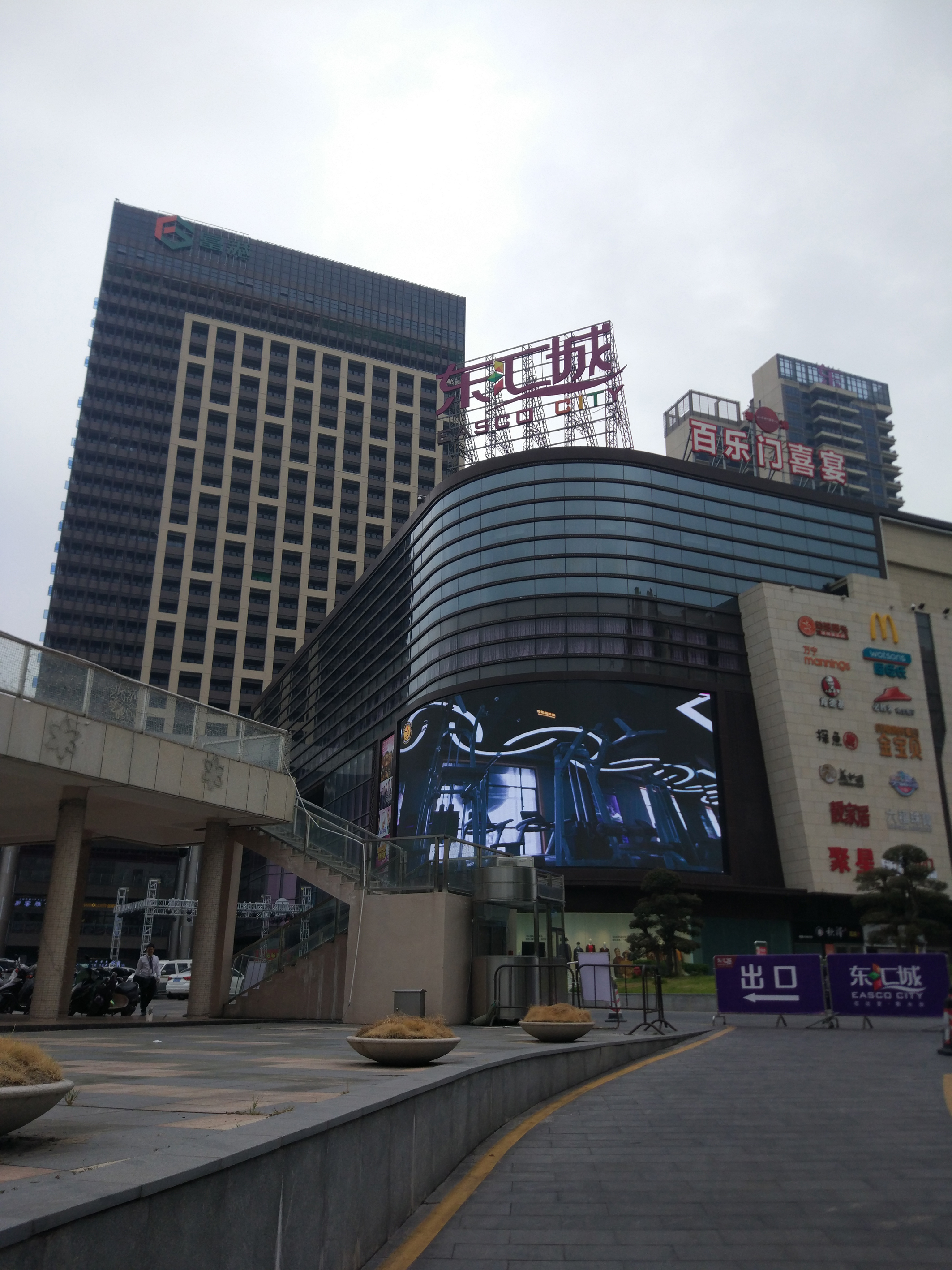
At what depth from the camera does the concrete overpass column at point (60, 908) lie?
22.2 metres

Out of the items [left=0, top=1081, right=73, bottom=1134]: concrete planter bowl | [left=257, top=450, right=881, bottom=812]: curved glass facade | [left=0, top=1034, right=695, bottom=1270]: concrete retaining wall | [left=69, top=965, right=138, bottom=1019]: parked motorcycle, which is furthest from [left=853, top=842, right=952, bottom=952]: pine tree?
[left=0, top=1081, right=73, bottom=1134]: concrete planter bowl

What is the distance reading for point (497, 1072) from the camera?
963 centimetres

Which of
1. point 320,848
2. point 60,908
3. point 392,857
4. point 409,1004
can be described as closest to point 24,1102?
point 409,1004

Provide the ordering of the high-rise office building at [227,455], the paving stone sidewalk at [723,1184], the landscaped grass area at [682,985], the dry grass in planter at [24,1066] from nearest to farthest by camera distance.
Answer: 1. the dry grass in planter at [24,1066]
2. the paving stone sidewalk at [723,1184]
3. the landscaped grass area at [682,985]
4. the high-rise office building at [227,455]

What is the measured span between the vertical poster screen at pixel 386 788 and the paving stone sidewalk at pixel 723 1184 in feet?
160

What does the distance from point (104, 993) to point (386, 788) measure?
40.4 meters

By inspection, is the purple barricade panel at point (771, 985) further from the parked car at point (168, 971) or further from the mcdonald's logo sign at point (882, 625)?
the mcdonald's logo sign at point (882, 625)

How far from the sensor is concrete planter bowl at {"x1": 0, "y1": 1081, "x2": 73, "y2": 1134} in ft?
13.4

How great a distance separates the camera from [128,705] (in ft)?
73.5

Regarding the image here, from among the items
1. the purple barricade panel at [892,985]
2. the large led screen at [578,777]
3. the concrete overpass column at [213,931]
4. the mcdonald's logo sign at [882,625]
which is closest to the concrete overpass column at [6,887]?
the large led screen at [578,777]

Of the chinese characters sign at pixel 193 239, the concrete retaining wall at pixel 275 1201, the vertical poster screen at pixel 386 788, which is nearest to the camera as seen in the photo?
the concrete retaining wall at pixel 275 1201

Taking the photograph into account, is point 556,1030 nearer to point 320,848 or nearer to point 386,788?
point 320,848

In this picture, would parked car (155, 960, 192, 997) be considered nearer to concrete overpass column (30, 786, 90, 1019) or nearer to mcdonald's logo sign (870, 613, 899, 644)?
concrete overpass column (30, 786, 90, 1019)

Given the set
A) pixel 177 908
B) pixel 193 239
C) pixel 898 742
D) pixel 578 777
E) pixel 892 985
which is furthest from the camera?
pixel 193 239
